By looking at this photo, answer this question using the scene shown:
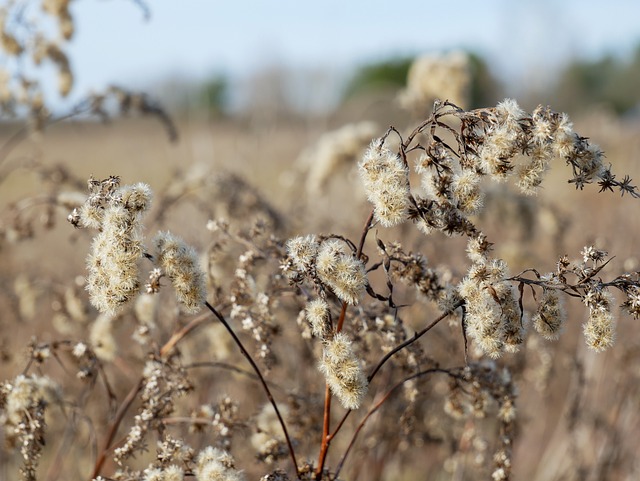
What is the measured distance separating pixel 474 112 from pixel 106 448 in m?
1.68

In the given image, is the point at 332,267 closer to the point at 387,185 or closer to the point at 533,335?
the point at 387,185

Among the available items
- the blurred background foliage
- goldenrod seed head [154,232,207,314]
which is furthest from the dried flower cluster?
the blurred background foliage

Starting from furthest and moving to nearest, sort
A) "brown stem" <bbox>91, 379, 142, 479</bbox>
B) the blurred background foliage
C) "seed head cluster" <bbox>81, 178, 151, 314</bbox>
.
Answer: the blurred background foliage < "brown stem" <bbox>91, 379, 142, 479</bbox> < "seed head cluster" <bbox>81, 178, 151, 314</bbox>

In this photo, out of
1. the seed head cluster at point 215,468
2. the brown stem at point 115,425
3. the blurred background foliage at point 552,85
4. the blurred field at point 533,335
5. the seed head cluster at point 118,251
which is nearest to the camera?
the seed head cluster at point 118,251

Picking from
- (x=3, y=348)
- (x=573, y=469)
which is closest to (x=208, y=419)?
(x=3, y=348)

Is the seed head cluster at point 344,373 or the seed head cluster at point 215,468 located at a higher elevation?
the seed head cluster at point 344,373

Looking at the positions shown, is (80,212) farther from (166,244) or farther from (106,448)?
(106,448)

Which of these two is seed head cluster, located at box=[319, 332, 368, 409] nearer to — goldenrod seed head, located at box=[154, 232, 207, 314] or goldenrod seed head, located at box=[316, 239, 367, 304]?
goldenrod seed head, located at box=[316, 239, 367, 304]

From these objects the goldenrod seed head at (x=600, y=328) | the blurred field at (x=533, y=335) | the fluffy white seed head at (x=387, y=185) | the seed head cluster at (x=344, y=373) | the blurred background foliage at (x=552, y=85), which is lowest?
the seed head cluster at (x=344, y=373)

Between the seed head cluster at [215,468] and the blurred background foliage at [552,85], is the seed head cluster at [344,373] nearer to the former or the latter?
the seed head cluster at [215,468]

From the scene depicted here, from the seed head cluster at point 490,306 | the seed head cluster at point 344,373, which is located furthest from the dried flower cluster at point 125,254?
the seed head cluster at point 490,306

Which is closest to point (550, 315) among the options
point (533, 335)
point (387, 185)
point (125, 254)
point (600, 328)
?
point (600, 328)

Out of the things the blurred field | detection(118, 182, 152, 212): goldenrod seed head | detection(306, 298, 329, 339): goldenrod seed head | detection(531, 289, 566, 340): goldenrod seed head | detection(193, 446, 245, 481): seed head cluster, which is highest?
the blurred field

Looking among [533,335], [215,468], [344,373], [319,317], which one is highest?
[533,335]
